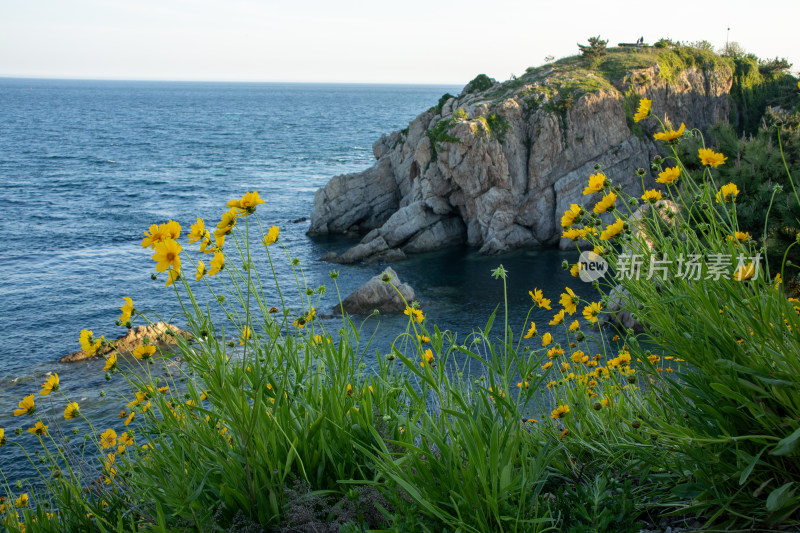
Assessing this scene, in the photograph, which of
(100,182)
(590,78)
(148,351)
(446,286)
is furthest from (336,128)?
(148,351)

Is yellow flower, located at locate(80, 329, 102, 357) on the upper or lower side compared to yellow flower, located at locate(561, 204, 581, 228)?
lower

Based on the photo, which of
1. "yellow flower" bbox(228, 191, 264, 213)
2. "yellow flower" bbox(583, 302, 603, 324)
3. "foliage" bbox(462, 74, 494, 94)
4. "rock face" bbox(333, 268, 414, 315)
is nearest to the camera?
"yellow flower" bbox(228, 191, 264, 213)

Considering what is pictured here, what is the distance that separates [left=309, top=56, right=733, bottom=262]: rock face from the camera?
31.5 m

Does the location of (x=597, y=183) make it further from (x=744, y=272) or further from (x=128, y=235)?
(x=128, y=235)

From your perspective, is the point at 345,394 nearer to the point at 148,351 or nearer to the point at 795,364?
the point at 148,351

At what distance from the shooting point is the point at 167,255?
273 centimetres

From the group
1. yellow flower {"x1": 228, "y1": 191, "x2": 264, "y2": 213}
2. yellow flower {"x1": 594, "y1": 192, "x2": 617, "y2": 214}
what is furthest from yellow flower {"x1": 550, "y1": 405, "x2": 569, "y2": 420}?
yellow flower {"x1": 228, "y1": 191, "x2": 264, "y2": 213}

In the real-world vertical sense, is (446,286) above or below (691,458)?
below

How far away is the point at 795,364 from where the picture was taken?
101 inches

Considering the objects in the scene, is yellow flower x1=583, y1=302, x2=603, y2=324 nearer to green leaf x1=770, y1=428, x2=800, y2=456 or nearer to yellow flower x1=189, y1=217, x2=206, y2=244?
green leaf x1=770, y1=428, x2=800, y2=456

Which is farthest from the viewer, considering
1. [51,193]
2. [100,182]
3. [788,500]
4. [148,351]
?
[100,182]

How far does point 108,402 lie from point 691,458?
1651 centimetres

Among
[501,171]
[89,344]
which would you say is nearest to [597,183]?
[89,344]

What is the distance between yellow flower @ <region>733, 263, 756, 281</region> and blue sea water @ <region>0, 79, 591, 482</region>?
1544 cm
